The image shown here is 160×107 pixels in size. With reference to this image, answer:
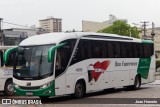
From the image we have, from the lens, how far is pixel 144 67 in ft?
85.5

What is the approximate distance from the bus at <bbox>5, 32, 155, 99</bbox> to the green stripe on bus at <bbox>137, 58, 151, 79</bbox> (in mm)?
1376

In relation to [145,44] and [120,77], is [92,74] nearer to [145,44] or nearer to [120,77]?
[120,77]

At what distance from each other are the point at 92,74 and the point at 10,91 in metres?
4.55

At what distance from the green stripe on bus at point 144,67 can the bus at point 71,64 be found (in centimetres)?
138

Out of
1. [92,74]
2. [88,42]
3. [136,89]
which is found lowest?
[136,89]

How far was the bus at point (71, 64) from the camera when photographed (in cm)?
1702

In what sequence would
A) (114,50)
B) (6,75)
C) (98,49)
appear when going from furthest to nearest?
(114,50)
(6,75)
(98,49)

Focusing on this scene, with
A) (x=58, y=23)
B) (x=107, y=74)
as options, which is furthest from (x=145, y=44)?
(x=58, y=23)

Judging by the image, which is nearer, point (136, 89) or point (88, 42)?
point (88, 42)

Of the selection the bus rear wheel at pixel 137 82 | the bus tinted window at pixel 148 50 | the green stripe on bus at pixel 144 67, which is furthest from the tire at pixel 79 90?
the bus tinted window at pixel 148 50

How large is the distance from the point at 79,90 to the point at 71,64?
1416 mm

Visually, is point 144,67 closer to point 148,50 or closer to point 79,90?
point 148,50

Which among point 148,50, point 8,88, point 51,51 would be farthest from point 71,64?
point 148,50

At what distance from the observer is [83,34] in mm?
19656
